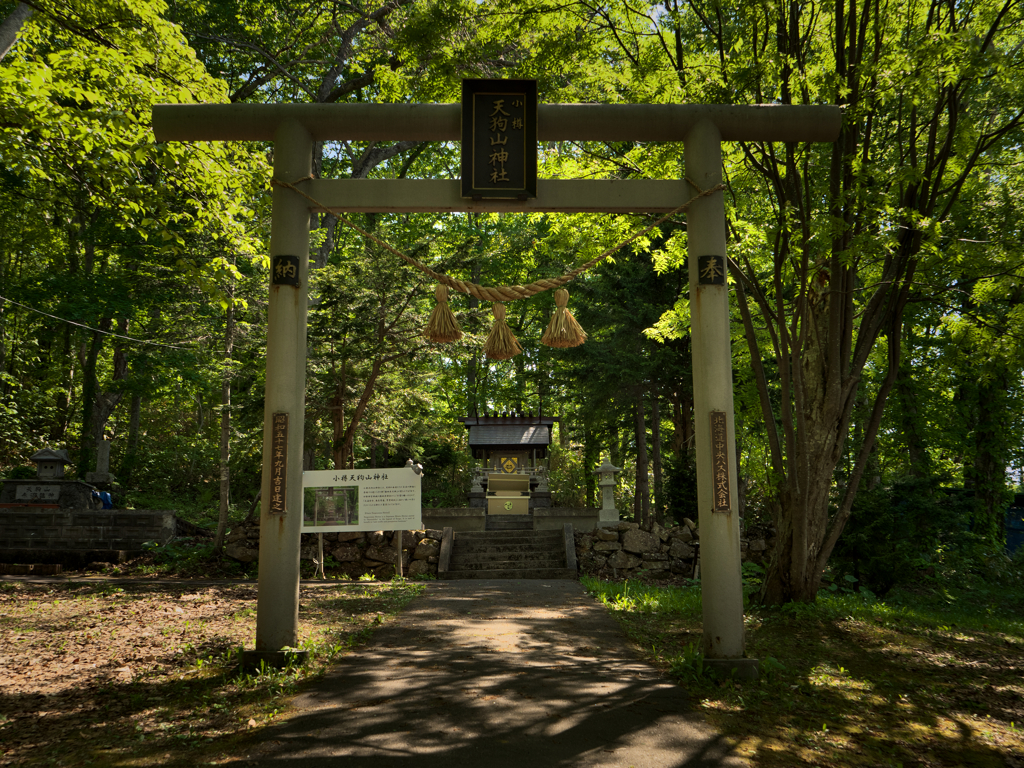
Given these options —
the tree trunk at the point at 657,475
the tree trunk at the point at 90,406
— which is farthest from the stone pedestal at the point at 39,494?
the tree trunk at the point at 657,475

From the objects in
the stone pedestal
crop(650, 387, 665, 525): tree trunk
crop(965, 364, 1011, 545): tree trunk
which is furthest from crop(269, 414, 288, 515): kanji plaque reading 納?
crop(965, 364, 1011, 545): tree trunk

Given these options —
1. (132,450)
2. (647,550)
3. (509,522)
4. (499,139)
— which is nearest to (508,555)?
(647,550)

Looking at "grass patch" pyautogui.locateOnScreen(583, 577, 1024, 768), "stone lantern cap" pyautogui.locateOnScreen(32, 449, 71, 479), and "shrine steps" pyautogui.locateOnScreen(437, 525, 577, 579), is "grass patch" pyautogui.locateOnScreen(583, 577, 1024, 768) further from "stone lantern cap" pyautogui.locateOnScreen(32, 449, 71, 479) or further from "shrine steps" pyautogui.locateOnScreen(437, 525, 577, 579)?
"stone lantern cap" pyautogui.locateOnScreen(32, 449, 71, 479)

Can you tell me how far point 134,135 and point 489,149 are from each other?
423 centimetres

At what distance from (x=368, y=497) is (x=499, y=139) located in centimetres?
523

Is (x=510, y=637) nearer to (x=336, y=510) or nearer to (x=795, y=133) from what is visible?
(x=336, y=510)

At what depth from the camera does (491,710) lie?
3.60 meters

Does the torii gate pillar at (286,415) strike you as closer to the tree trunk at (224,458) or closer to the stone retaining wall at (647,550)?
the tree trunk at (224,458)

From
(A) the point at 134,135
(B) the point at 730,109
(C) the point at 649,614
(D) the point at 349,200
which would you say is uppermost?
(A) the point at 134,135

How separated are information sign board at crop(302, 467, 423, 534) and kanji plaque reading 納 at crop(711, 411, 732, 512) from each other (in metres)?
4.65

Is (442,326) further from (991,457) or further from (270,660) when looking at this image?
(991,457)

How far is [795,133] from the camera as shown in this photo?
492cm

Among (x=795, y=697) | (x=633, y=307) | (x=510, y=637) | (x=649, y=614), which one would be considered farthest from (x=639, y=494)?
(x=795, y=697)

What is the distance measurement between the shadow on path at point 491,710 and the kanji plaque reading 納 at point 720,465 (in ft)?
4.11
